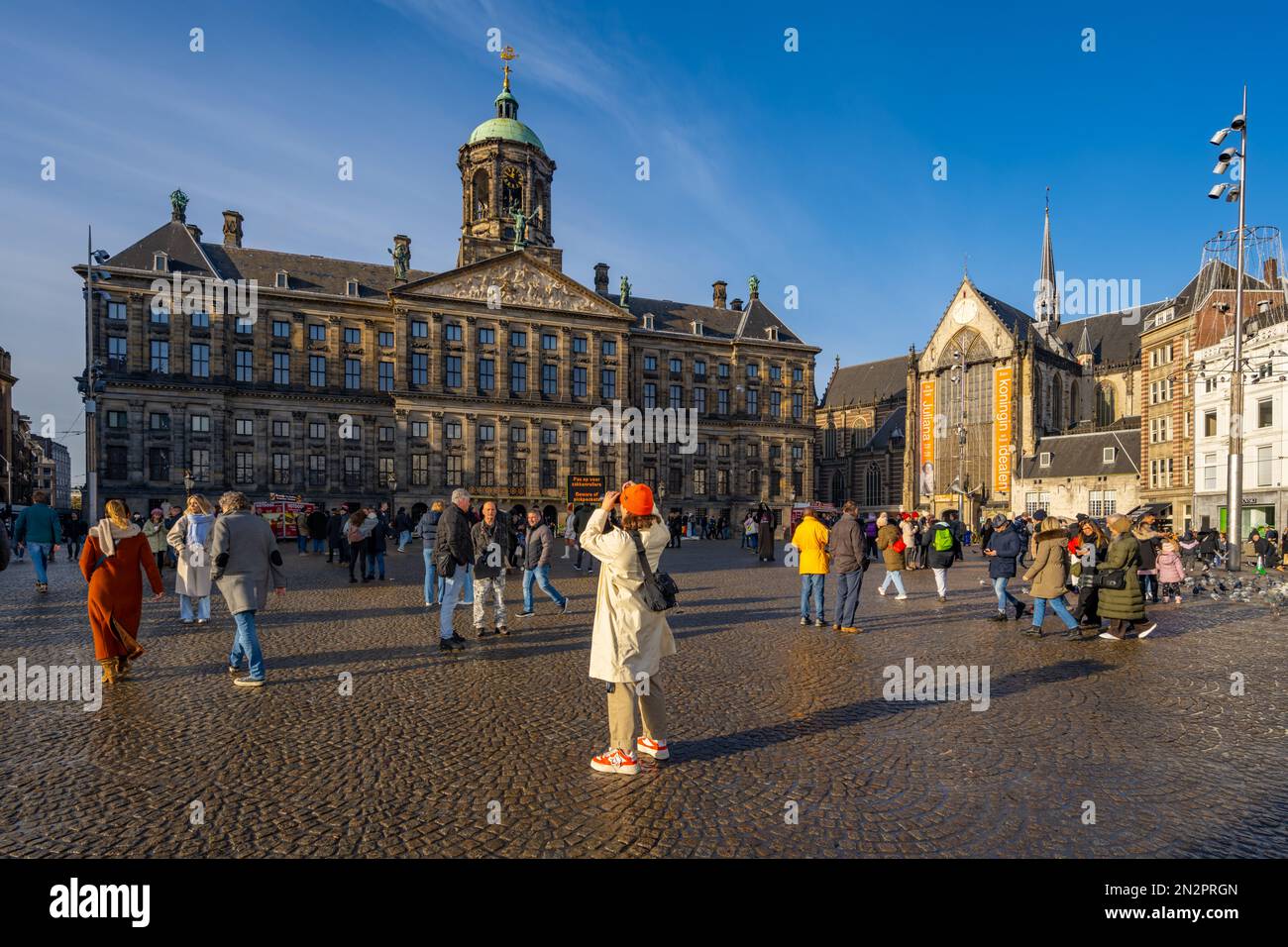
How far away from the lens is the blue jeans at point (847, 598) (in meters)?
11.2

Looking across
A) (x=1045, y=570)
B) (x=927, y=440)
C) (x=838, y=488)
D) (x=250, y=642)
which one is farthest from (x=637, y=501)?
(x=838, y=488)

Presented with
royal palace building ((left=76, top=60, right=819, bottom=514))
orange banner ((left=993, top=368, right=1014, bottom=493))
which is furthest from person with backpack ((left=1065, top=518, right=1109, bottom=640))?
orange banner ((left=993, top=368, right=1014, bottom=493))

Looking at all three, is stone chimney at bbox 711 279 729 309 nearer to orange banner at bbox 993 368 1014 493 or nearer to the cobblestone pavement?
orange banner at bbox 993 368 1014 493

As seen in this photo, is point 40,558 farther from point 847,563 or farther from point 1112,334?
point 1112,334

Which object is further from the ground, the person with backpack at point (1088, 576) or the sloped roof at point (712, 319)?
the sloped roof at point (712, 319)

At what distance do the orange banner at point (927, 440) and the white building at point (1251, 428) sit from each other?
30586 millimetres

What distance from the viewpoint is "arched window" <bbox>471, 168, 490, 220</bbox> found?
6097 cm

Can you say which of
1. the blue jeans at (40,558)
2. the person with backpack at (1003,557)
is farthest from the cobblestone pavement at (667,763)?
the blue jeans at (40,558)

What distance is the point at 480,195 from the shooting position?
201ft

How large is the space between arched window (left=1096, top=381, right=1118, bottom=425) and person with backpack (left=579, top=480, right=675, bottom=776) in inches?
2866

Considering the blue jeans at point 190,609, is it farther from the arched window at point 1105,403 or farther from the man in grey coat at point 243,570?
the arched window at point 1105,403

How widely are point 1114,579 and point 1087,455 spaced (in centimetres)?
5133

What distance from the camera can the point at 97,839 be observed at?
404cm
